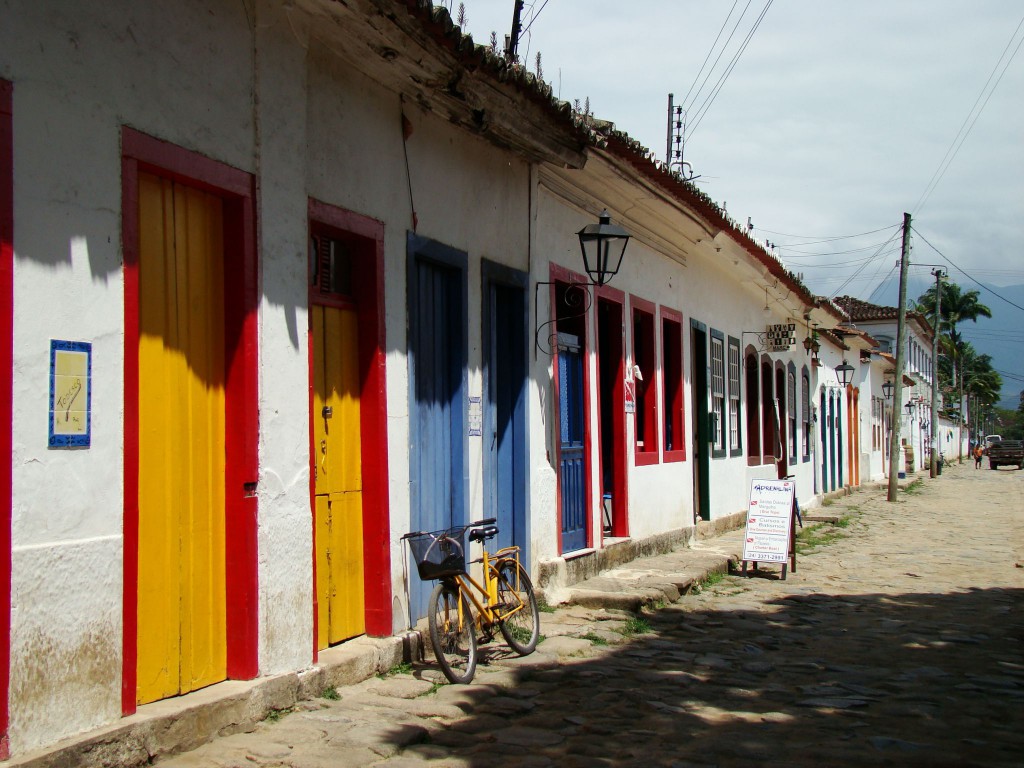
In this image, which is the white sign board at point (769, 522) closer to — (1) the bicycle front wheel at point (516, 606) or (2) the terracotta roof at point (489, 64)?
(1) the bicycle front wheel at point (516, 606)

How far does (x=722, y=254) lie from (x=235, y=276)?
35.0 ft

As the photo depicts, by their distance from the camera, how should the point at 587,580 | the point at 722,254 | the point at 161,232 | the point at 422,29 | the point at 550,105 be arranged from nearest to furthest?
the point at 161,232
the point at 422,29
the point at 550,105
the point at 587,580
the point at 722,254

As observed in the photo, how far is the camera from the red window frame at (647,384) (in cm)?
1288

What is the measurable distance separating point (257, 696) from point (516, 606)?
2465 millimetres

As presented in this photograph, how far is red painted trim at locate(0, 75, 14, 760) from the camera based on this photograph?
403cm

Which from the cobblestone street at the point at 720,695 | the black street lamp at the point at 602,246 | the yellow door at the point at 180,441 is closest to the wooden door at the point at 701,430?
the cobblestone street at the point at 720,695

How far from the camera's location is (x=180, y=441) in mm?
5309

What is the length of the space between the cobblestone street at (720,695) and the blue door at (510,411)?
0.84m

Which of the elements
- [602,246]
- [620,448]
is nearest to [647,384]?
[620,448]

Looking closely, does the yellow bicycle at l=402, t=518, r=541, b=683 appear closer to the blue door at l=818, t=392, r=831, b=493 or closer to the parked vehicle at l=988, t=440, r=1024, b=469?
the blue door at l=818, t=392, r=831, b=493

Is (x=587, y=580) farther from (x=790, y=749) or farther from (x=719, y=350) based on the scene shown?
(x=719, y=350)

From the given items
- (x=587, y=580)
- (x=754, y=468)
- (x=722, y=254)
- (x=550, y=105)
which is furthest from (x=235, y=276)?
(x=754, y=468)

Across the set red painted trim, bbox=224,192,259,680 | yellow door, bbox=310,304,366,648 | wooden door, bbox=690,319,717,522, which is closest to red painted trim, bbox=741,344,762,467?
wooden door, bbox=690,319,717,522

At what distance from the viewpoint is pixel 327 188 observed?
6.37 meters
